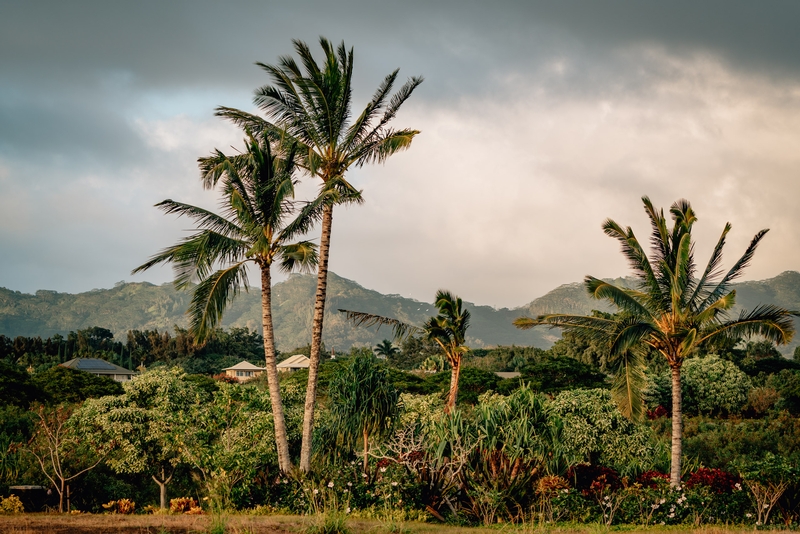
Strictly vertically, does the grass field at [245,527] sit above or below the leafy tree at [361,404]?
below

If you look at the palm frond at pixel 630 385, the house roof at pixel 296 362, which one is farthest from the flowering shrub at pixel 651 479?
the house roof at pixel 296 362

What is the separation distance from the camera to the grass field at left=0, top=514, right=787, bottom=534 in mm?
11945

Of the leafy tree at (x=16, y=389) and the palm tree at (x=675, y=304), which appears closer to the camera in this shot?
the palm tree at (x=675, y=304)

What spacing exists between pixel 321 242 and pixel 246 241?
2004 millimetres

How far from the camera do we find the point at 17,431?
26.2 m

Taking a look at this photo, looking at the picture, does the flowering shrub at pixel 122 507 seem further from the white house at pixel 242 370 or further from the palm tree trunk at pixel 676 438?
the white house at pixel 242 370

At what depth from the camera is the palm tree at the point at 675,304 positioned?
18.3 meters

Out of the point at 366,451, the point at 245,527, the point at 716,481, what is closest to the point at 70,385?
the point at 366,451

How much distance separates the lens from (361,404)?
19125 millimetres

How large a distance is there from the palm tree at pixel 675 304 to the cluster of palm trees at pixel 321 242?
0.09ft

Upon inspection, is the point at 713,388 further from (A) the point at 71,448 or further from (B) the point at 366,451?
(A) the point at 71,448

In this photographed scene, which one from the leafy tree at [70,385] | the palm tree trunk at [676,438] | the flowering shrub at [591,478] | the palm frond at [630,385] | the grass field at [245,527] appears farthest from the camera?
the leafy tree at [70,385]

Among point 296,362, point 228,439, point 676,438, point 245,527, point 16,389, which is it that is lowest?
point 245,527

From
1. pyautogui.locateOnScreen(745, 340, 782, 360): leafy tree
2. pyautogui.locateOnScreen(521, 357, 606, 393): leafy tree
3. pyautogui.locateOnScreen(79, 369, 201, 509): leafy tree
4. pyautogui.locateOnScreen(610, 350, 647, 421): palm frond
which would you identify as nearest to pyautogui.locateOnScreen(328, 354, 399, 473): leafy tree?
pyautogui.locateOnScreen(79, 369, 201, 509): leafy tree
